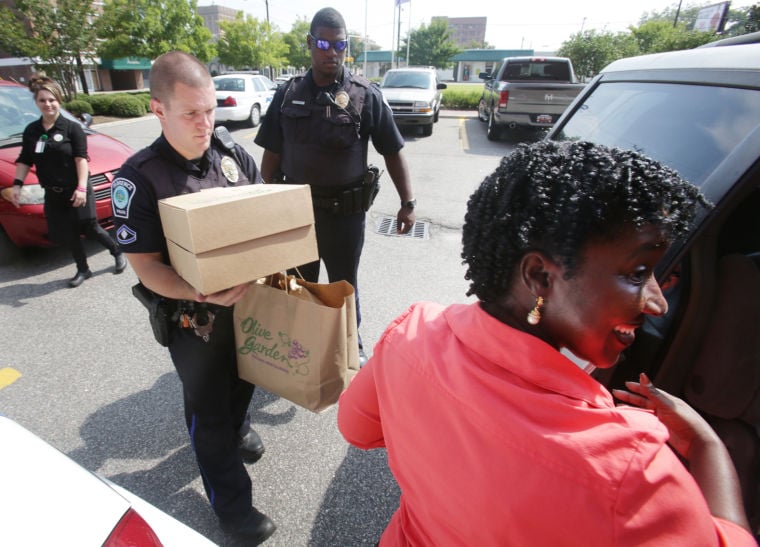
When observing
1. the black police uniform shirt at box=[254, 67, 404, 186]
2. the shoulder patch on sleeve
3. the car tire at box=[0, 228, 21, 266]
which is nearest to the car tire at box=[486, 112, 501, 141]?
the black police uniform shirt at box=[254, 67, 404, 186]

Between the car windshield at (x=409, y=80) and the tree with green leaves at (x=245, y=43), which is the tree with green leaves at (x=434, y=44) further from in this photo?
the car windshield at (x=409, y=80)

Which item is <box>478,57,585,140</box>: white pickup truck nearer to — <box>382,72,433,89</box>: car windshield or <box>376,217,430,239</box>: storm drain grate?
<box>382,72,433,89</box>: car windshield

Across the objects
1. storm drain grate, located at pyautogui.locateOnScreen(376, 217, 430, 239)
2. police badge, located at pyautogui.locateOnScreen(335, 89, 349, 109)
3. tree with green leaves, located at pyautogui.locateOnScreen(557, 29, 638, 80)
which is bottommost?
storm drain grate, located at pyautogui.locateOnScreen(376, 217, 430, 239)

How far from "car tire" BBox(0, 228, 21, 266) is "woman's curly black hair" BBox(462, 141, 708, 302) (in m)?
5.23

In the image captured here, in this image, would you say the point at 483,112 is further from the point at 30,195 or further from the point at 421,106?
the point at 30,195

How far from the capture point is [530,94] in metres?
9.62

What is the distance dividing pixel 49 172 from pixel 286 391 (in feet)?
11.1

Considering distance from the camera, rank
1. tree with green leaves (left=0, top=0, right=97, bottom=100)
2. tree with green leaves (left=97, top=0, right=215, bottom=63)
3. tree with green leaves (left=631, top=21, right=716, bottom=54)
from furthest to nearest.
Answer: tree with green leaves (left=631, top=21, right=716, bottom=54)
tree with green leaves (left=97, top=0, right=215, bottom=63)
tree with green leaves (left=0, top=0, right=97, bottom=100)

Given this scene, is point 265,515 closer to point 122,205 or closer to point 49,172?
point 122,205

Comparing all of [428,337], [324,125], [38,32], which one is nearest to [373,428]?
[428,337]

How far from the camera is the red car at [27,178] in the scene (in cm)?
407

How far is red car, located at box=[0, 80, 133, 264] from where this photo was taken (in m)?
4.07

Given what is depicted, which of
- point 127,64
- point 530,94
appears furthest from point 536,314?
point 127,64

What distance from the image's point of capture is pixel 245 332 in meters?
1.74
